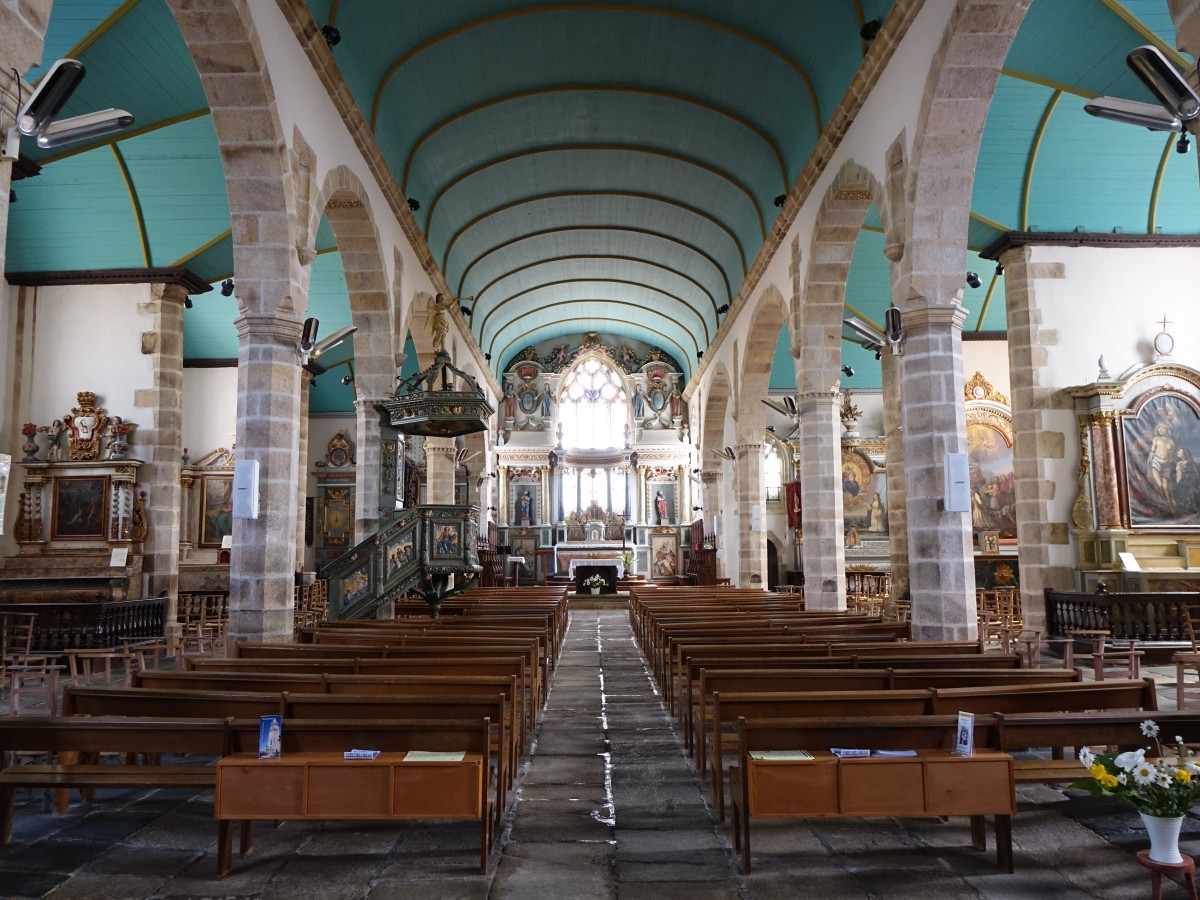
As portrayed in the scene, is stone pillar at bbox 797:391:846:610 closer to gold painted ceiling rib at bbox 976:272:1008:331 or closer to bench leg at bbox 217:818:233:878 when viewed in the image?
gold painted ceiling rib at bbox 976:272:1008:331

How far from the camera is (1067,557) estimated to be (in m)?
11.8

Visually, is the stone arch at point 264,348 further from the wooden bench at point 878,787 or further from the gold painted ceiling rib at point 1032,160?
the gold painted ceiling rib at point 1032,160

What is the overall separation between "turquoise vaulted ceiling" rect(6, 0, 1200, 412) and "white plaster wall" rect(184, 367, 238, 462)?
132 centimetres

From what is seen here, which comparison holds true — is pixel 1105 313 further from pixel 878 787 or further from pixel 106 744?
pixel 106 744

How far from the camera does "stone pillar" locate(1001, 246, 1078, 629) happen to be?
11.7 m

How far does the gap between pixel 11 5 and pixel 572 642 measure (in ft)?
34.1

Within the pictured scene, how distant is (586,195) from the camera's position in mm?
18375

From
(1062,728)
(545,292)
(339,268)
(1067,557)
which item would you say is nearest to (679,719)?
(1062,728)

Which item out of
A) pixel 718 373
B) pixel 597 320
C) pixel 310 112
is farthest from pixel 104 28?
pixel 597 320

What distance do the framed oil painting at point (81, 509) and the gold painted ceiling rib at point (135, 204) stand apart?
336 centimetres

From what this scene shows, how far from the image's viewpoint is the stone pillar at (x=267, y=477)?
8.27 m

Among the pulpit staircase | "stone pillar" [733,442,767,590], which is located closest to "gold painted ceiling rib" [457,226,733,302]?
"stone pillar" [733,442,767,590]

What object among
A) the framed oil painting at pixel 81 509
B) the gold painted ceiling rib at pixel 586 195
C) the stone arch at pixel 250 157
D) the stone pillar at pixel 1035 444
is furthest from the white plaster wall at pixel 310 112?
the stone pillar at pixel 1035 444

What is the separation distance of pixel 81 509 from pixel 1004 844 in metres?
13.6
